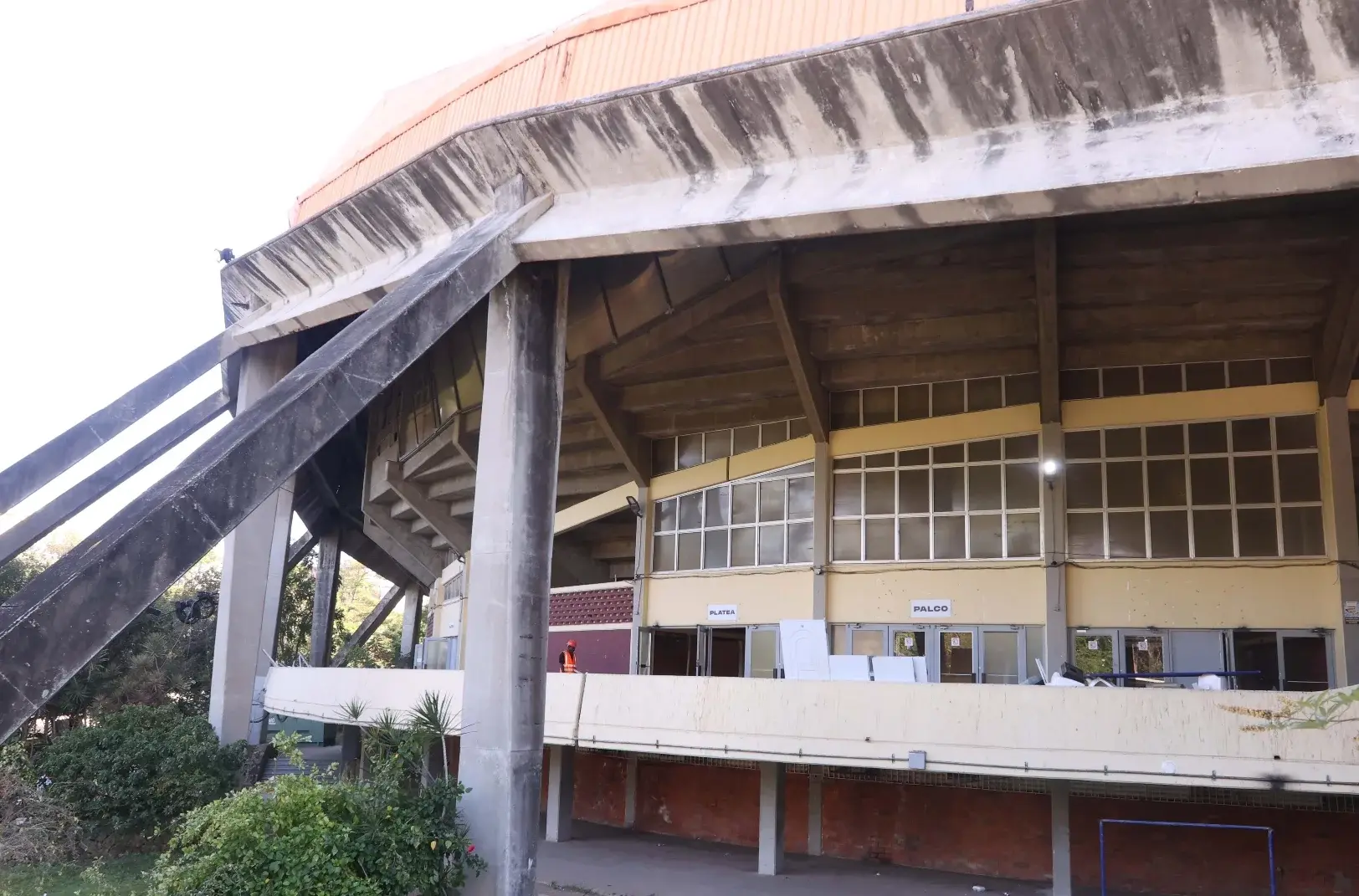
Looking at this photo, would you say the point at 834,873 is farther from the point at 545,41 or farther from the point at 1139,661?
the point at 545,41

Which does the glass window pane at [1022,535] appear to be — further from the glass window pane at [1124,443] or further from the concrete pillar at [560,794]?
the concrete pillar at [560,794]

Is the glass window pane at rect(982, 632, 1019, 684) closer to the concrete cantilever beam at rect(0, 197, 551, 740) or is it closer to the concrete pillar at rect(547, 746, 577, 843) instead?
the concrete pillar at rect(547, 746, 577, 843)

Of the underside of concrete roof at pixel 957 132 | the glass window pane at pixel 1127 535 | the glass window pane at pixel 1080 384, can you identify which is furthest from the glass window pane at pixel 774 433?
the underside of concrete roof at pixel 957 132

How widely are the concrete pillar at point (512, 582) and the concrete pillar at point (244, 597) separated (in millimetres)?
9976

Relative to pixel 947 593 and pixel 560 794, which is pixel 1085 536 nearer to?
pixel 947 593

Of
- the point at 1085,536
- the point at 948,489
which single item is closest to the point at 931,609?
the point at 948,489

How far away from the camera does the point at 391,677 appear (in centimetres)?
1838

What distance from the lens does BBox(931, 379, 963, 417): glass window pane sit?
63.5 ft

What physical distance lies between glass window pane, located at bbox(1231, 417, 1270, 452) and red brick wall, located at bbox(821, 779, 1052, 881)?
6558 mm

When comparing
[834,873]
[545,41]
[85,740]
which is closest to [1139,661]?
[834,873]

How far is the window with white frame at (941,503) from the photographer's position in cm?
1834

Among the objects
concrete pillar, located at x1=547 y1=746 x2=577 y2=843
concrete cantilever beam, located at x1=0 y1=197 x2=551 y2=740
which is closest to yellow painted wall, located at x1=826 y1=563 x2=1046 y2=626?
concrete pillar, located at x1=547 y1=746 x2=577 y2=843

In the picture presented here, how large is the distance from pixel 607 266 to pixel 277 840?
365 inches

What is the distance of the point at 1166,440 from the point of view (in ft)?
57.2
